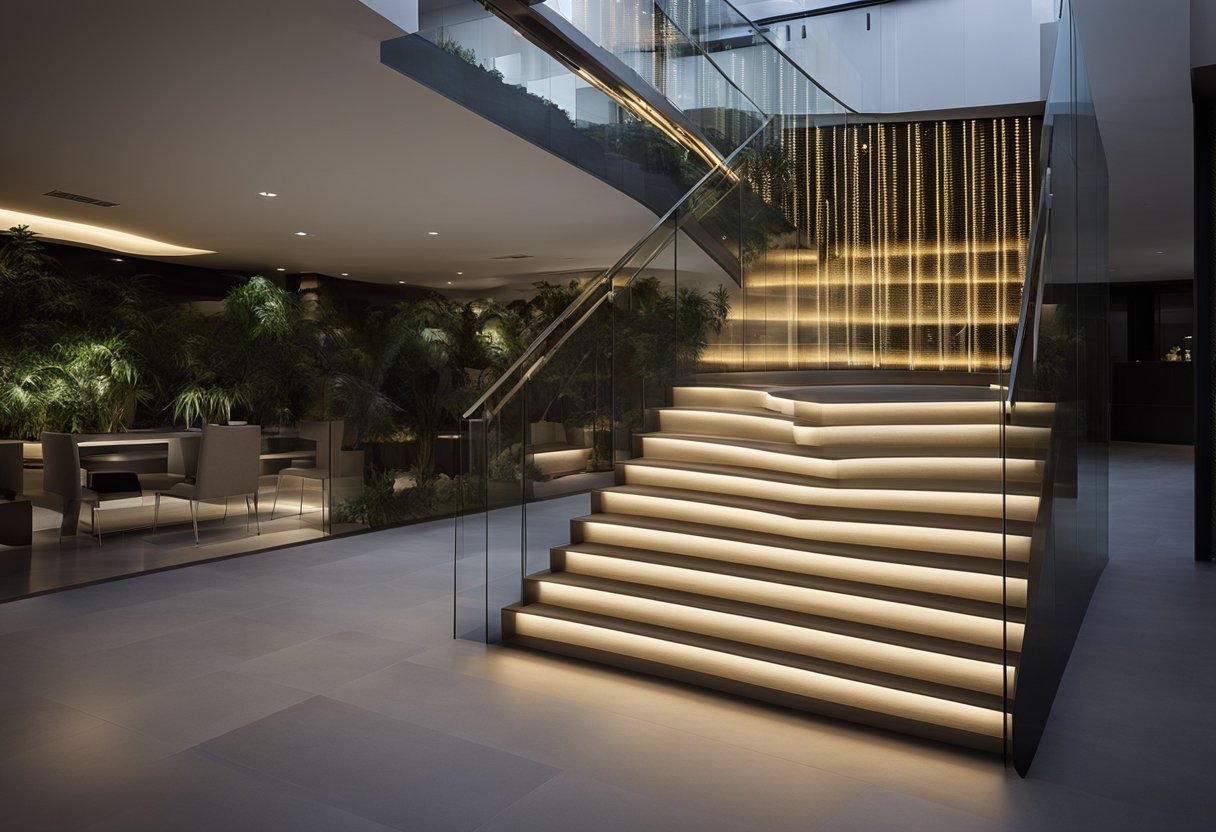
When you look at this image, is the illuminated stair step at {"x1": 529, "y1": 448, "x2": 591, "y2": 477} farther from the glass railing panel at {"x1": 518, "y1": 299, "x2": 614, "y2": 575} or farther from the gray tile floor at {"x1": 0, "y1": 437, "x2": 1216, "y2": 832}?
the gray tile floor at {"x1": 0, "y1": 437, "x2": 1216, "y2": 832}

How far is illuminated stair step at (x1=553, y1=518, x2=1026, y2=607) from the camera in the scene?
4.02m

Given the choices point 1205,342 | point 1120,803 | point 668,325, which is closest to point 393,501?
point 668,325

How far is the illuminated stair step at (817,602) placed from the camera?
149 inches

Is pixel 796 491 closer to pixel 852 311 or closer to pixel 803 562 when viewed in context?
pixel 803 562

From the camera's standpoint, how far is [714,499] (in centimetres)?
521

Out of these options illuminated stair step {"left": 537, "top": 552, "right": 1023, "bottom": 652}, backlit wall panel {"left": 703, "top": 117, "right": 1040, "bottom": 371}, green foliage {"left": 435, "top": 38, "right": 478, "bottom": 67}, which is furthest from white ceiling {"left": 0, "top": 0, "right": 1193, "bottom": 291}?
illuminated stair step {"left": 537, "top": 552, "right": 1023, "bottom": 652}

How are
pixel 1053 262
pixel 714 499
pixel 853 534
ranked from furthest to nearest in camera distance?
pixel 714 499 → pixel 853 534 → pixel 1053 262

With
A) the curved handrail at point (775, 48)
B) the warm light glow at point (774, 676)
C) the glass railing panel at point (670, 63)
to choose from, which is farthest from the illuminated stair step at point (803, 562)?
the curved handrail at point (775, 48)

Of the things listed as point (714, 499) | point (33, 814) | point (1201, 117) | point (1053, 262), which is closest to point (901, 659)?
point (714, 499)

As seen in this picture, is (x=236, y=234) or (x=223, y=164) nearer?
(x=223, y=164)

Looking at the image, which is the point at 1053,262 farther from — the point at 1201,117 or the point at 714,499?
the point at 1201,117

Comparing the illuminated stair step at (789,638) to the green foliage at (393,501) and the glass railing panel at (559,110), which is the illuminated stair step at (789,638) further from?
the green foliage at (393,501)

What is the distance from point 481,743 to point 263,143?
18.7 feet

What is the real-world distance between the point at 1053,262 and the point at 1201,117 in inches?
176
